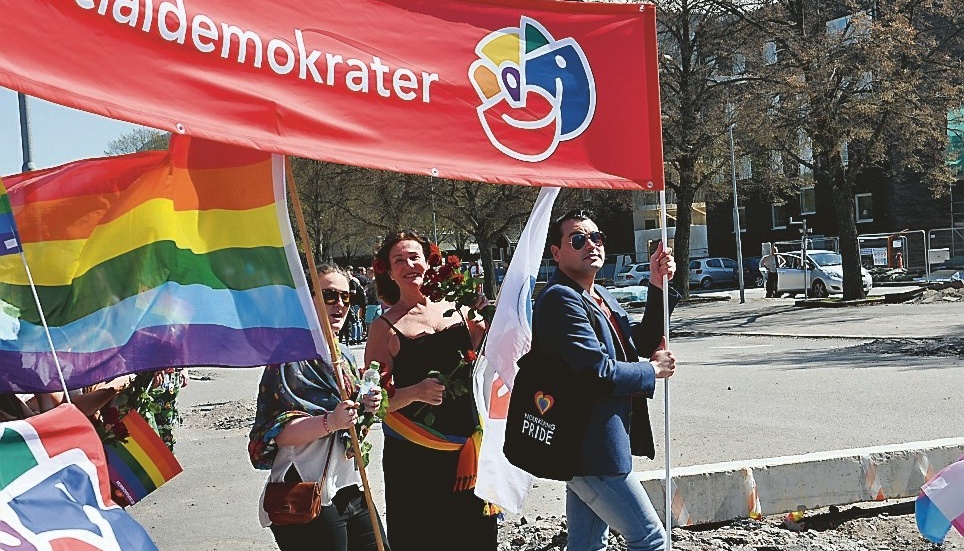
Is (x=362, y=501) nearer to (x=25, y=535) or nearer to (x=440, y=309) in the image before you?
(x=440, y=309)

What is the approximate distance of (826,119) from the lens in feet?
92.2

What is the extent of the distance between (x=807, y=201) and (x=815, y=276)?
70.7ft

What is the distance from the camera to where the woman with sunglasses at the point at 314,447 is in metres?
4.17

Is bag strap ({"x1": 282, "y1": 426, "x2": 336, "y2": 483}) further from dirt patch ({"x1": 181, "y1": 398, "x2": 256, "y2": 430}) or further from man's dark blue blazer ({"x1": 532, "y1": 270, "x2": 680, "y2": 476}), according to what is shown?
dirt patch ({"x1": 181, "y1": 398, "x2": 256, "y2": 430})

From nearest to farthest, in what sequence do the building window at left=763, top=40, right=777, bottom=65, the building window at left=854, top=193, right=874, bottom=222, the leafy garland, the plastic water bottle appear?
the plastic water bottle, the leafy garland, the building window at left=763, top=40, right=777, bottom=65, the building window at left=854, top=193, right=874, bottom=222

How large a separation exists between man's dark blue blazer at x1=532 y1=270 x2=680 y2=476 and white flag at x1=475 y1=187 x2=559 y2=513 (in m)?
0.36

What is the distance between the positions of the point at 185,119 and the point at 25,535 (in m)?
1.28

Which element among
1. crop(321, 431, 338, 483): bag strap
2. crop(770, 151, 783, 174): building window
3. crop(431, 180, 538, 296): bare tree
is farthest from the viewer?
crop(431, 180, 538, 296): bare tree

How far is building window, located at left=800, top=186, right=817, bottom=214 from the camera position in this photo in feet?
182

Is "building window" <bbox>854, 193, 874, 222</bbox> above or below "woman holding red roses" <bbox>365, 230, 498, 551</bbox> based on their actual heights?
above

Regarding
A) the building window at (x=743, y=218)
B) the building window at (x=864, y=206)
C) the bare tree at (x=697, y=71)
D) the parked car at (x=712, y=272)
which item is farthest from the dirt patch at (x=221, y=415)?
the building window at (x=743, y=218)

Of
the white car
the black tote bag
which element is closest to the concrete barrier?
the black tote bag

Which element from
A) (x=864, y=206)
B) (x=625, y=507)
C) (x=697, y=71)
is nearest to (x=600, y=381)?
(x=625, y=507)

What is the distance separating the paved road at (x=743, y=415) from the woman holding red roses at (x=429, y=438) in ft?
7.98
